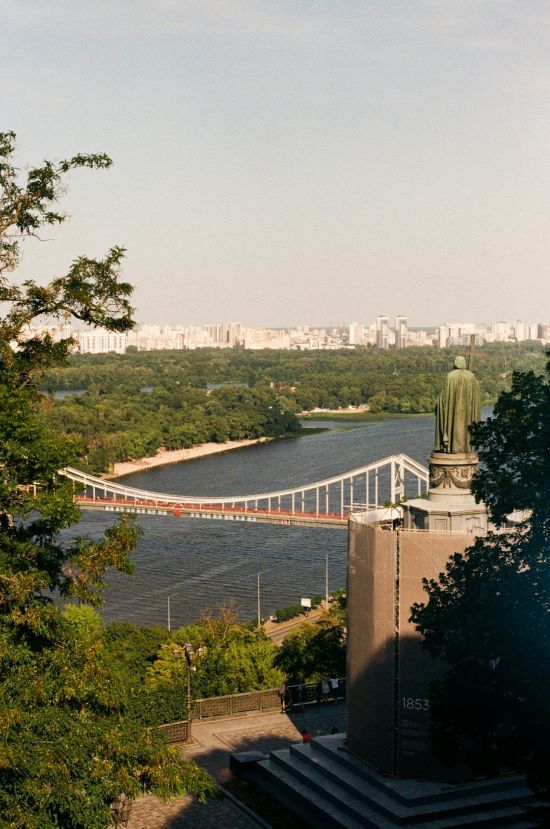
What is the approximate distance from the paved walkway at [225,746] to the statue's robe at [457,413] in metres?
4.76

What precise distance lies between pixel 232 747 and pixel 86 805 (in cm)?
658

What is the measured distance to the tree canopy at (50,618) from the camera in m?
8.25

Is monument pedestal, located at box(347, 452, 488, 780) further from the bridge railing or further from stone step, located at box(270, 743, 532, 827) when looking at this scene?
the bridge railing

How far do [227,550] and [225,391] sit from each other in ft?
164

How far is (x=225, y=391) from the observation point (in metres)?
87.6

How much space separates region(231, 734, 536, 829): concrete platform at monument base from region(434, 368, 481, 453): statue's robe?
12.2ft

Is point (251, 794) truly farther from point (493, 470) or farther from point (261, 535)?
point (261, 535)

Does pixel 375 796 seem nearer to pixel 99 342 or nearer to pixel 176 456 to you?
pixel 176 456

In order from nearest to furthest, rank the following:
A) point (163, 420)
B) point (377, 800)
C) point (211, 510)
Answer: point (377, 800) < point (211, 510) < point (163, 420)

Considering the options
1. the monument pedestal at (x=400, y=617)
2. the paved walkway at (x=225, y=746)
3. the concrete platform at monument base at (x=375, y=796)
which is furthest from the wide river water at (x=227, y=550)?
the monument pedestal at (x=400, y=617)

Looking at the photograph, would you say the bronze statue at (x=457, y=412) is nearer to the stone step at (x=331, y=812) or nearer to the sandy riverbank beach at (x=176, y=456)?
the stone step at (x=331, y=812)

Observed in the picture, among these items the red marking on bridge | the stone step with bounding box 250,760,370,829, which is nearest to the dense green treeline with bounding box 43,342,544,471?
the red marking on bridge

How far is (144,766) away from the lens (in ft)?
29.6

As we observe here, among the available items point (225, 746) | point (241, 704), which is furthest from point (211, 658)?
point (225, 746)
